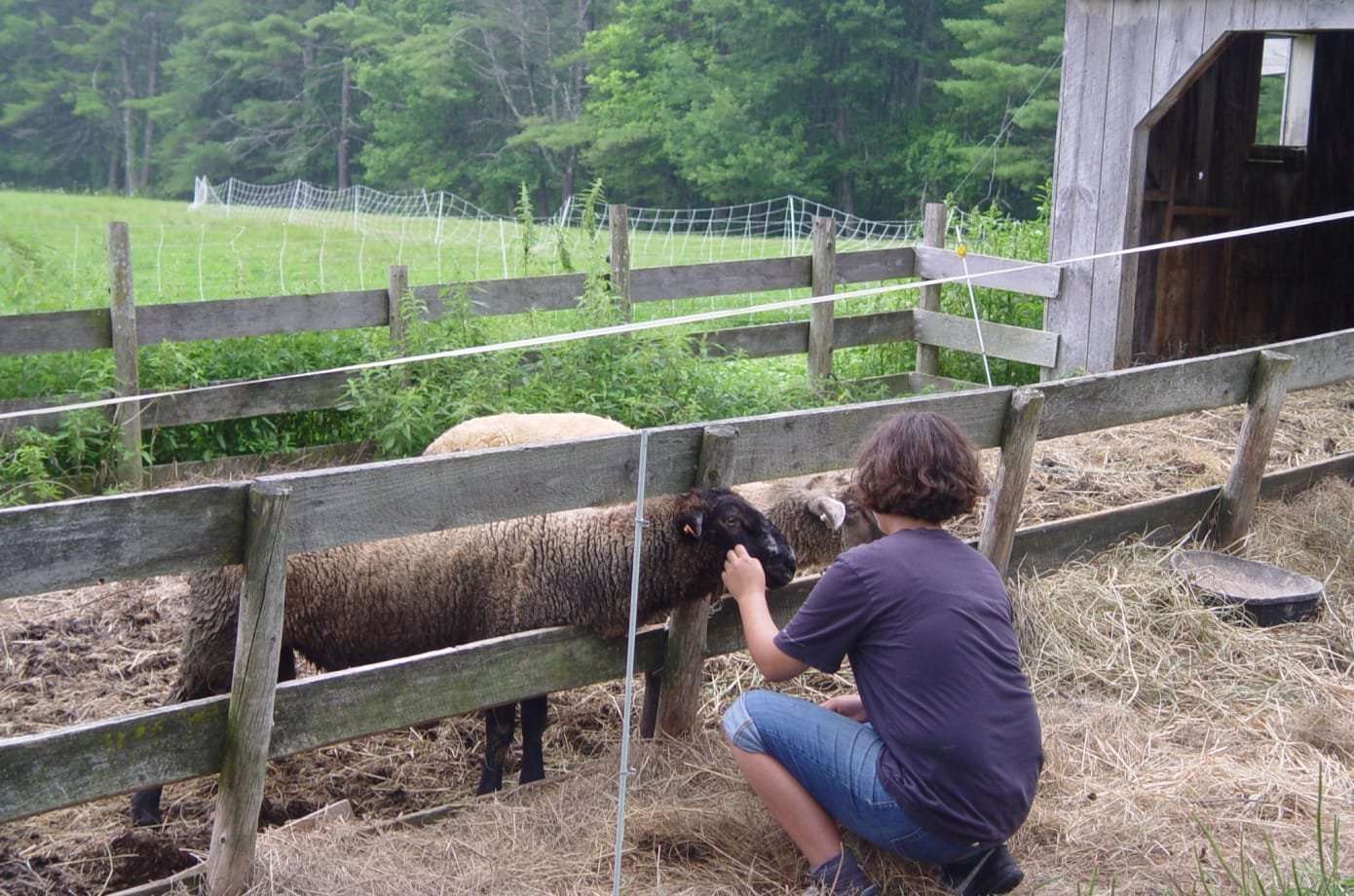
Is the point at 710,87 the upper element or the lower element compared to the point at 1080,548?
upper

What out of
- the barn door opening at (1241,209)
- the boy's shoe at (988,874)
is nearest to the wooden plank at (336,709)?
the boy's shoe at (988,874)

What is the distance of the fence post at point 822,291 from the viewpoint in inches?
424

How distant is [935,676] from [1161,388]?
9.34 feet

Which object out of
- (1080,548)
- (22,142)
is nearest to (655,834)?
(1080,548)

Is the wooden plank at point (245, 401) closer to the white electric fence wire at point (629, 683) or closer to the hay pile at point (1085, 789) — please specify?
the hay pile at point (1085, 789)

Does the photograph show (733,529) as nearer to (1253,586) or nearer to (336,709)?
(336,709)

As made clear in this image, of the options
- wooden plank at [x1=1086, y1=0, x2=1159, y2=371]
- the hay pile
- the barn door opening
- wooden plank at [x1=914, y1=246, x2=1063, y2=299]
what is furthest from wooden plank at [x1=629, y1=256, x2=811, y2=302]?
the hay pile

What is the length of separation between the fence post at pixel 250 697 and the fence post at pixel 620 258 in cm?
643

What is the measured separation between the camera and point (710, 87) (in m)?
44.3

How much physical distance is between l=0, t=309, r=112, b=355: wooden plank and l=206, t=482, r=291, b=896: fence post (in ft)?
18.0

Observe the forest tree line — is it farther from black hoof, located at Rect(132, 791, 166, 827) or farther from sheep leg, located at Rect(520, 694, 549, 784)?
black hoof, located at Rect(132, 791, 166, 827)

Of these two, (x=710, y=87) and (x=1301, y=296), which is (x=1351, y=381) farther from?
(x=710, y=87)

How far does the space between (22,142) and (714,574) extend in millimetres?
64328

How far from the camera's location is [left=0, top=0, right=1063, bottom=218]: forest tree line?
40.1 meters
